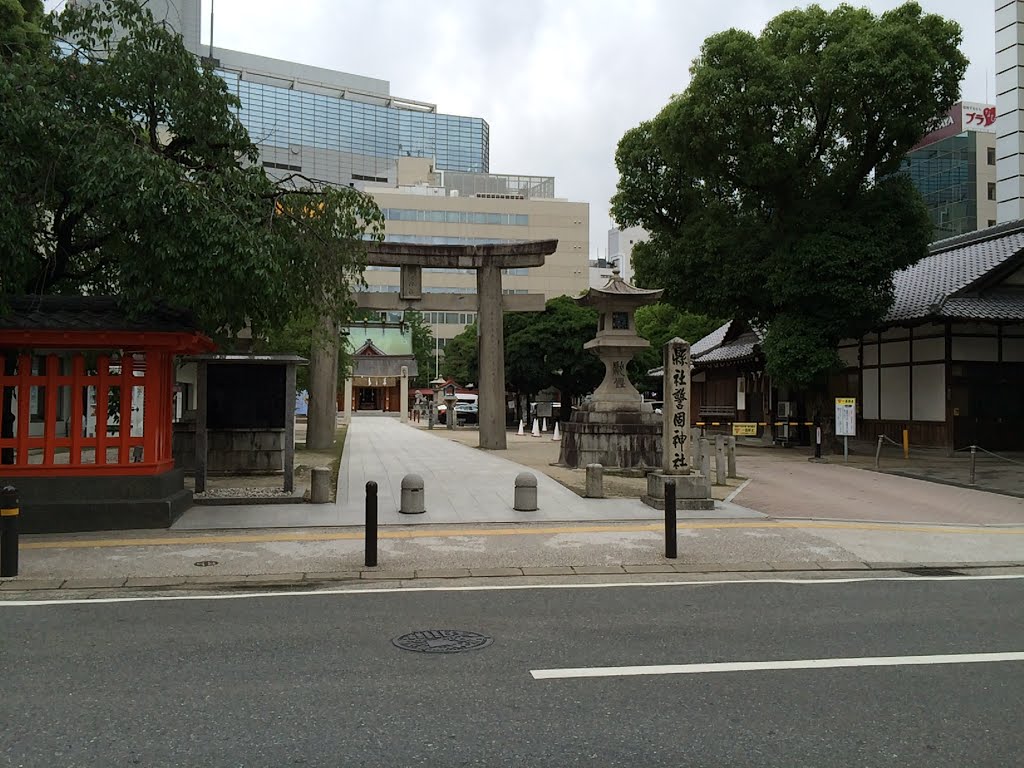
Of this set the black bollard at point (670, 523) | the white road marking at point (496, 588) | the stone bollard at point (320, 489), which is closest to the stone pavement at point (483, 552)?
the black bollard at point (670, 523)

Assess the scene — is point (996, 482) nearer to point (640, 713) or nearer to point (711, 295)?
point (711, 295)

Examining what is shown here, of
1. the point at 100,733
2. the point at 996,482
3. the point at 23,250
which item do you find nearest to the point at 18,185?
the point at 23,250

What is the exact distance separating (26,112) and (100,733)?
8847 mm

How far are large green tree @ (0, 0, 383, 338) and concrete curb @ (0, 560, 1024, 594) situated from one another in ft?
13.5

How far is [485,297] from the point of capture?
27.0 metres

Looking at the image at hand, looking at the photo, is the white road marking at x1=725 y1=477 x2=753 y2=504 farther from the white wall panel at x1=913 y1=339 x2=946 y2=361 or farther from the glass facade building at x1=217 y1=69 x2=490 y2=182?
the glass facade building at x1=217 y1=69 x2=490 y2=182

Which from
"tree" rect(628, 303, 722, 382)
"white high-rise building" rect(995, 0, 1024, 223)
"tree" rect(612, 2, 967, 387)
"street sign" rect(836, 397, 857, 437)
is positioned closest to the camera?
"street sign" rect(836, 397, 857, 437)

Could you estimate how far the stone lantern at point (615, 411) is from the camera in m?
20.0

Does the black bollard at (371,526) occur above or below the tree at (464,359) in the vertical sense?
below

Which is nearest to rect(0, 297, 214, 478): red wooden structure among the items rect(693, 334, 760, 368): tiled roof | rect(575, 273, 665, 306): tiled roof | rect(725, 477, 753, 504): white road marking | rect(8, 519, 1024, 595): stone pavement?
rect(8, 519, 1024, 595): stone pavement

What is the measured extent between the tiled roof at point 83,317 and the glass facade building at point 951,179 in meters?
57.9

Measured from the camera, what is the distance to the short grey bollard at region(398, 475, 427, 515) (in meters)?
12.6

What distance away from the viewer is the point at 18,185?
1044cm

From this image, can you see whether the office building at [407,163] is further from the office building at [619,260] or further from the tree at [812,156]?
the tree at [812,156]
